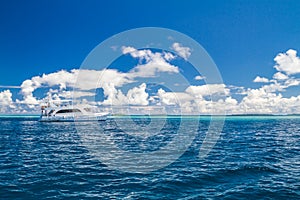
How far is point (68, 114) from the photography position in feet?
367

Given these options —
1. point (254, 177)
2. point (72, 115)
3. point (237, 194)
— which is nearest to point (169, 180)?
point (237, 194)

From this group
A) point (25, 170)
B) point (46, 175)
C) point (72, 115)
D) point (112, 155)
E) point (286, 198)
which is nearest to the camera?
point (286, 198)

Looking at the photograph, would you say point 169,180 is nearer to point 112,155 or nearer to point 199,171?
point 199,171

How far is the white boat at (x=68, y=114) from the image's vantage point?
11000 cm

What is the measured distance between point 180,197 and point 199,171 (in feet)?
21.0

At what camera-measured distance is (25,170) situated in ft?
69.3

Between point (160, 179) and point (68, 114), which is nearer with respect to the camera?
point (160, 179)

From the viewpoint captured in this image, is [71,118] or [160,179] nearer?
[160,179]

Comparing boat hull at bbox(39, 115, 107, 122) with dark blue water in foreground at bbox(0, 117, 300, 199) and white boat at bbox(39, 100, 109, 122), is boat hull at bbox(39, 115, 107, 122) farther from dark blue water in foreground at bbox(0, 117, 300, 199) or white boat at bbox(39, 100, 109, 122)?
dark blue water in foreground at bbox(0, 117, 300, 199)

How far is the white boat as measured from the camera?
110000mm

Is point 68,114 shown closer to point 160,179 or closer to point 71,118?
point 71,118

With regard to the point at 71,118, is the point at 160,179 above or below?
below

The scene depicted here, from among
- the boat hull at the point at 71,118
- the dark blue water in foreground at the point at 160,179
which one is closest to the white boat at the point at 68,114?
the boat hull at the point at 71,118

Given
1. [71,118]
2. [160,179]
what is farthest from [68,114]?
[160,179]
